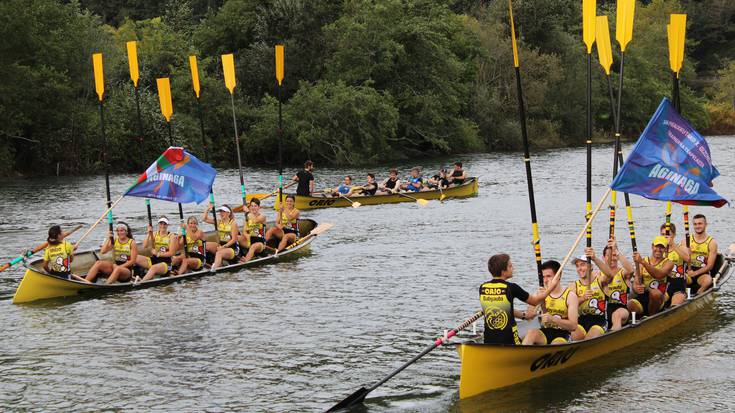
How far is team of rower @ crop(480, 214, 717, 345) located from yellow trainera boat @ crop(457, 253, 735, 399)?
18 cm

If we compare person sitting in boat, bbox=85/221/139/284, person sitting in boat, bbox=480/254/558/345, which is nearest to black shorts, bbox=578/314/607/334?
person sitting in boat, bbox=480/254/558/345

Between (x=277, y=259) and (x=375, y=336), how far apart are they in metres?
8.99

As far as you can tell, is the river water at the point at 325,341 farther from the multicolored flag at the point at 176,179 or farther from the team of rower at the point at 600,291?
the multicolored flag at the point at 176,179

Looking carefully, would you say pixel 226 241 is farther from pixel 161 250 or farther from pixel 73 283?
pixel 73 283

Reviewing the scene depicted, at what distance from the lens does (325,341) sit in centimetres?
1734

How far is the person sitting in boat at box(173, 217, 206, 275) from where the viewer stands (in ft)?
74.6

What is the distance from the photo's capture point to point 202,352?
1673cm

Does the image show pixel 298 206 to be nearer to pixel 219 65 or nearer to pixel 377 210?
pixel 377 210

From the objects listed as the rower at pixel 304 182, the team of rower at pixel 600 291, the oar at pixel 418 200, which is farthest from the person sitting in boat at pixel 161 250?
the oar at pixel 418 200

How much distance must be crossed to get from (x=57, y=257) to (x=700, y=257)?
12.8 m

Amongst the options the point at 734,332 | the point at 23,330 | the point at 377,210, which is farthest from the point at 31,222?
the point at 734,332

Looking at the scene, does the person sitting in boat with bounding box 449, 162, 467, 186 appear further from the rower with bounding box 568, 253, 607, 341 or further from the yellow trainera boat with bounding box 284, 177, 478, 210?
the rower with bounding box 568, 253, 607, 341

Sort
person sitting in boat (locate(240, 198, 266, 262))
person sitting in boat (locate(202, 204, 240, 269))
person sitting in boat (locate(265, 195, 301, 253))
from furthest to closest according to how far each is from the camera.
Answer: person sitting in boat (locate(265, 195, 301, 253))
person sitting in boat (locate(240, 198, 266, 262))
person sitting in boat (locate(202, 204, 240, 269))

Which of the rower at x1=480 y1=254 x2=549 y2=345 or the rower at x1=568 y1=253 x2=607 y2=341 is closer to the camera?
the rower at x1=480 y1=254 x2=549 y2=345
